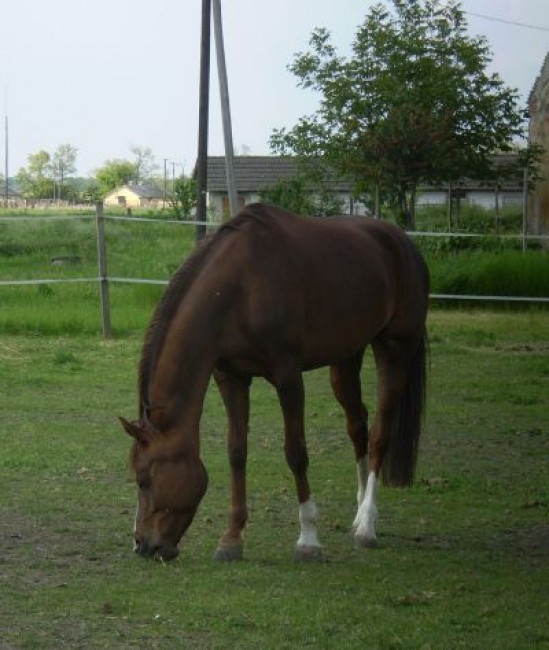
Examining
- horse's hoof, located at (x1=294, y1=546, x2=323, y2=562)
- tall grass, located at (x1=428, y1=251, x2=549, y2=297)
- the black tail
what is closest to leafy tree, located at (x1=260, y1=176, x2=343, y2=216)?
tall grass, located at (x1=428, y1=251, x2=549, y2=297)

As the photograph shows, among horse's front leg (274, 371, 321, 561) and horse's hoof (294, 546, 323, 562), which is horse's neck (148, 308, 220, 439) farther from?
horse's hoof (294, 546, 323, 562)

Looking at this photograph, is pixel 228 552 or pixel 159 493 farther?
pixel 228 552

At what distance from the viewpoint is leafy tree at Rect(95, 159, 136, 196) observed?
8438 centimetres

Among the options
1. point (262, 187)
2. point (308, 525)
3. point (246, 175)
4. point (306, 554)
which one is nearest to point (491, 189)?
point (262, 187)

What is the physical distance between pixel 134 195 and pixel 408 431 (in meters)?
72.2

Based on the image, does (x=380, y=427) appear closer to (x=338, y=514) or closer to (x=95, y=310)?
(x=338, y=514)

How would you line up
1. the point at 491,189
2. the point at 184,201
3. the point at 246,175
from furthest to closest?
the point at 246,175
the point at 491,189
the point at 184,201

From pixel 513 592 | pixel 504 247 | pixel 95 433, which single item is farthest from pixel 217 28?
pixel 513 592

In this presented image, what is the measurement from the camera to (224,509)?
23.7 feet

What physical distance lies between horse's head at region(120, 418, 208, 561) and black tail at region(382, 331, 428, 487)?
1.92 m

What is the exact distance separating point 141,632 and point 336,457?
4197 mm

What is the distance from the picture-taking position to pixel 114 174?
87375 millimetres

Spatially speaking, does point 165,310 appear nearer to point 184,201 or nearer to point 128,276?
point 128,276

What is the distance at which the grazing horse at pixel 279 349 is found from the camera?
5.66 metres
